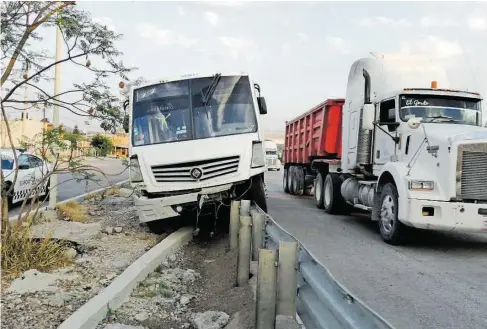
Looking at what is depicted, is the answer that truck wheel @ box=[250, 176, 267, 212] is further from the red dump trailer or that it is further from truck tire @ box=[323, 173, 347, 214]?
the red dump trailer

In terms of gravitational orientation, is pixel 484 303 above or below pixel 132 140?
below

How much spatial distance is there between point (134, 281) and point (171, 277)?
0.86 m

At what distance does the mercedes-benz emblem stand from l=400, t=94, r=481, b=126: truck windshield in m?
3.77

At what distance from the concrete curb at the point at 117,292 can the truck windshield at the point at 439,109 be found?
480cm

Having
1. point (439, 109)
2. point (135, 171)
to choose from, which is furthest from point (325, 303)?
point (439, 109)

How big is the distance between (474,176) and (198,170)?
4278mm

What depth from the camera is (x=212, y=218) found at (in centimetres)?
1040

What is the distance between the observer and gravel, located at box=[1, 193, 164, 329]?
4.29 meters

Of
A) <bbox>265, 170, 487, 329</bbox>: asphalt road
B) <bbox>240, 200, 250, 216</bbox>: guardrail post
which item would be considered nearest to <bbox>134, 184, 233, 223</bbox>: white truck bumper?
<bbox>240, 200, 250, 216</bbox>: guardrail post

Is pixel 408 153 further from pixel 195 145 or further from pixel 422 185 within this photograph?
pixel 195 145

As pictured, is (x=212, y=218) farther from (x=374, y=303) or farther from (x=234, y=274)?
(x=374, y=303)

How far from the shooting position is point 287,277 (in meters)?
3.70

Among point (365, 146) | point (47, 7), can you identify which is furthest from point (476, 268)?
point (47, 7)

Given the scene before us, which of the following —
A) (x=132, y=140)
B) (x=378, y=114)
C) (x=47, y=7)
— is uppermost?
(x=47, y=7)
